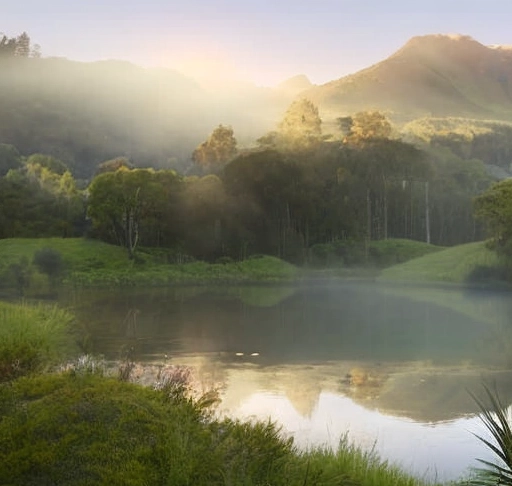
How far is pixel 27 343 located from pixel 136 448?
636 cm

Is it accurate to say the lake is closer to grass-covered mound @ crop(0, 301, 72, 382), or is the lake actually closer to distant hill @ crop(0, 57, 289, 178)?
grass-covered mound @ crop(0, 301, 72, 382)

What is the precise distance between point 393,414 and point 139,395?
6.70m

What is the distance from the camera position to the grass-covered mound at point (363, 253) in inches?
2404

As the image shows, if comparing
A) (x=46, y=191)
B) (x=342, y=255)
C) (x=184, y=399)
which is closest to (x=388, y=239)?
(x=342, y=255)

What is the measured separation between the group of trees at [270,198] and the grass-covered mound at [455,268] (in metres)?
9.67

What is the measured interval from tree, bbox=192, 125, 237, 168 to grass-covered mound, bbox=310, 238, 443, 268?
2003 centimetres

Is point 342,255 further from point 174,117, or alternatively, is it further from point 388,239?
point 174,117

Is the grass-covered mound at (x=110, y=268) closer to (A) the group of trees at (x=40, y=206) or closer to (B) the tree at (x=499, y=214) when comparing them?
(A) the group of trees at (x=40, y=206)

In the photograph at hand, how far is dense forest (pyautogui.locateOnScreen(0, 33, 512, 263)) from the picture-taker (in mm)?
60656

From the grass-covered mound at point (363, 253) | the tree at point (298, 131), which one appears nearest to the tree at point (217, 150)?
the tree at point (298, 131)

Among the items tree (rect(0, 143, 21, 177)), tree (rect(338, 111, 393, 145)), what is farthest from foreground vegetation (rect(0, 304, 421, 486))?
tree (rect(0, 143, 21, 177))

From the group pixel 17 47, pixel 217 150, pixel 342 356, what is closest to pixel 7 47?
pixel 17 47

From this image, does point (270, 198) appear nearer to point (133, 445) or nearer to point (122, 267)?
point (122, 267)

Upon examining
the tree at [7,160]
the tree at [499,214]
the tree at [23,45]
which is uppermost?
the tree at [23,45]
